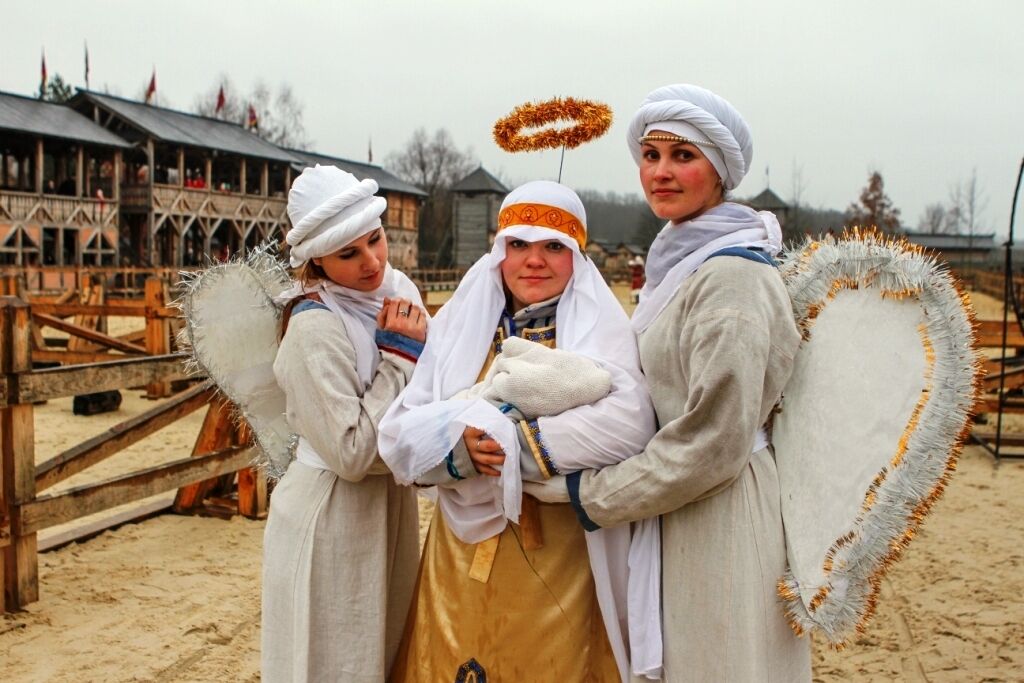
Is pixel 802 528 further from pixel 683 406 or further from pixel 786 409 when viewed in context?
pixel 683 406

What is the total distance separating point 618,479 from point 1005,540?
16.4 feet

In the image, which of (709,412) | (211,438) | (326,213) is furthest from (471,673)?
(211,438)

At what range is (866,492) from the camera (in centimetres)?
199

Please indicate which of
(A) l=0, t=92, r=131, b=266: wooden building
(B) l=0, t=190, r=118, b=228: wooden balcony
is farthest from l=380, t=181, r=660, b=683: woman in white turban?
(B) l=0, t=190, r=118, b=228: wooden balcony

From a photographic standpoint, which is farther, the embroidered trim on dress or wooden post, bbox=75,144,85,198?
wooden post, bbox=75,144,85,198

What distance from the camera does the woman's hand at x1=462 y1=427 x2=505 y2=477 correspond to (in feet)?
6.82

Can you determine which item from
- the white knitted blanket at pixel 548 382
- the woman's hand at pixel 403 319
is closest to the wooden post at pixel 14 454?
the woman's hand at pixel 403 319

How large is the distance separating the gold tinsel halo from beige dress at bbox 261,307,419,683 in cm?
76

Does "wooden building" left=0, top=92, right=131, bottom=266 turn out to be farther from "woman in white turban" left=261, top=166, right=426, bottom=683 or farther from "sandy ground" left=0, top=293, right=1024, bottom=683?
"woman in white turban" left=261, top=166, right=426, bottom=683

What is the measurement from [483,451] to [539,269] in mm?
552

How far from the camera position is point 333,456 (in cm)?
231

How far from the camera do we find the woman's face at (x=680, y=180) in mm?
2141

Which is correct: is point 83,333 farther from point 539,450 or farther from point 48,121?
point 48,121

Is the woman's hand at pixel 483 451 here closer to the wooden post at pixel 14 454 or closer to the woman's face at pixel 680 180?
the woman's face at pixel 680 180
